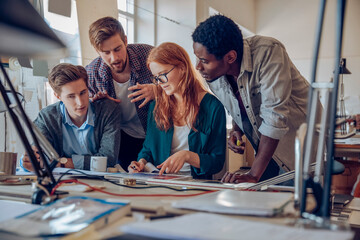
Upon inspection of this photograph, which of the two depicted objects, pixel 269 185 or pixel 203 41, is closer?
pixel 269 185

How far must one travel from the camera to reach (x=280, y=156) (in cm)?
185

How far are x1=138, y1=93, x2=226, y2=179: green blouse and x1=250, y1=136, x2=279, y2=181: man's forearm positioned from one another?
244 millimetres

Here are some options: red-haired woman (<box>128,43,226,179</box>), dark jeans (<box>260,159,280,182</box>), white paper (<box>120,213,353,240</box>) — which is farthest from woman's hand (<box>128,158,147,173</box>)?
white paper (<box>120,213,353,240</box>)

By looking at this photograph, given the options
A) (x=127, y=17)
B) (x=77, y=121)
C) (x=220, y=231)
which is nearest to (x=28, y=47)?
(x=220, y=231)

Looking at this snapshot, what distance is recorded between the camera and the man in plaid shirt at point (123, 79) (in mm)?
2053

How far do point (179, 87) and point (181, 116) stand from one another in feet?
0.47

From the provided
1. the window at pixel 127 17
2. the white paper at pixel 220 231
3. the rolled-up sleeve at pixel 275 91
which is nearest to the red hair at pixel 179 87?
the rolled-up sleeve at pixel 275 91

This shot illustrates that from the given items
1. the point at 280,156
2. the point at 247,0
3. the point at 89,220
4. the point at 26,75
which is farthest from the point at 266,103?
the point at 247,0

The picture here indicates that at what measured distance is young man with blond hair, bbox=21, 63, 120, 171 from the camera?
196 centimetres

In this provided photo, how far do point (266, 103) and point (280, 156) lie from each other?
1.11ft

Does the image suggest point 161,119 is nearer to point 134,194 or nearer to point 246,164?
point 134,194

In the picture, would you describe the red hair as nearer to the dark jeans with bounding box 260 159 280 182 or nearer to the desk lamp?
the dark jeans with bounding box 260 159 280 182

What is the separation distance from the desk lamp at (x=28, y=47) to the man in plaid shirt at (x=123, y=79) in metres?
1.04

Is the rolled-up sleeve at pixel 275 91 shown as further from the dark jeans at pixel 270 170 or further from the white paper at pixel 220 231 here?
the white paper at pixel 220 231
